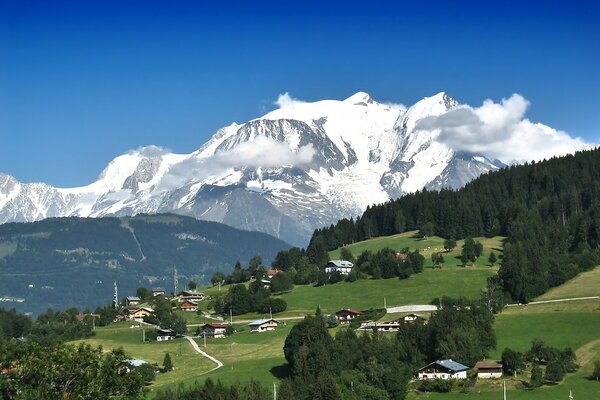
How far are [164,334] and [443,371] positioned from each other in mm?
64887

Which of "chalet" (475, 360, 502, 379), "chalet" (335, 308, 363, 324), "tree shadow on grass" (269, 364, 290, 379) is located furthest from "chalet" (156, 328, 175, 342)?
"chalet" (475, 360, 502, 379)

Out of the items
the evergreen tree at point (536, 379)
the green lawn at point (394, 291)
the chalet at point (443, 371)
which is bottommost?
the evergreen tree at point (536, 379)

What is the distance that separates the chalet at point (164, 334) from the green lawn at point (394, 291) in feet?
78.8

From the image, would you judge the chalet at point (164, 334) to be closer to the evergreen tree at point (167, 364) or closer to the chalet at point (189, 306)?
the chalet at point (189, 306)

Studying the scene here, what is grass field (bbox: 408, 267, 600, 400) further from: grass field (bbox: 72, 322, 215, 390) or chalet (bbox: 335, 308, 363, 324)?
grass field (bbox: 72, 322, 215, 390)

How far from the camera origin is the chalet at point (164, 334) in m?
162

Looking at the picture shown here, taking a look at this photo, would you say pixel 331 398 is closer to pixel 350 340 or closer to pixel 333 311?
pixel 350 340

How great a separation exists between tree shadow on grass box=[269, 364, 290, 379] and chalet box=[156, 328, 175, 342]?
42576mm

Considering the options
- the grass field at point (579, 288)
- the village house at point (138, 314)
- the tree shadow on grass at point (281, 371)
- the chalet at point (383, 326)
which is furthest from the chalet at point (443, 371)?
the village house at point (138, 314)

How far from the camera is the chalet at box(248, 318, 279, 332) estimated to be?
522ft

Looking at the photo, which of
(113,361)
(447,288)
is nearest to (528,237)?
(447,288)

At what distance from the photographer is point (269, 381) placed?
114812 millimetres

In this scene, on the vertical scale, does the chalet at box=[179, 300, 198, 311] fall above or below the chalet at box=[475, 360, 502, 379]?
above

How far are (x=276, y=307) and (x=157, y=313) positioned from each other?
24475 mm
